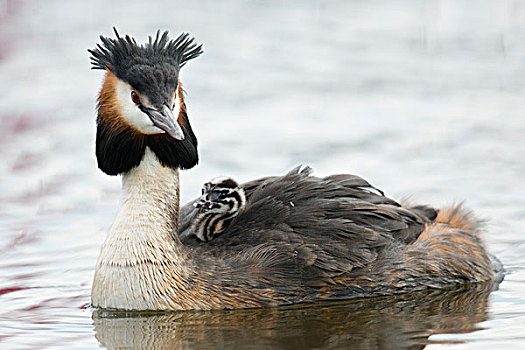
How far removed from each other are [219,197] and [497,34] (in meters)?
9.32

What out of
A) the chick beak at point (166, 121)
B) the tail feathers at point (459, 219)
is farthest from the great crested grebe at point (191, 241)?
the tail feathers at point (459, 219)

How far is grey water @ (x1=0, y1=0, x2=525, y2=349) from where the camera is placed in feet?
28.9

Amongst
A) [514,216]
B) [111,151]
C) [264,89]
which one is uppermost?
[264,89]

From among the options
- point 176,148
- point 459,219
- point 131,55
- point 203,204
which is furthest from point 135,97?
point 459,219

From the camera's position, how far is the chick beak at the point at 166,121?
8469 mm

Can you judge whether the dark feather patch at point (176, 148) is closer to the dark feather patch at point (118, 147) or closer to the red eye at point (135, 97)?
the dark feather patch at point (118, 147)

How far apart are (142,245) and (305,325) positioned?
1.40m

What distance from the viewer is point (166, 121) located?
8547 mm

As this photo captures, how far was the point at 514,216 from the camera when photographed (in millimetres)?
11461

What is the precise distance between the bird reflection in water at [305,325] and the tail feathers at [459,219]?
113 cm

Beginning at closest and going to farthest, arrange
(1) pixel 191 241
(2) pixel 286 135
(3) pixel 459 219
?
(1) pixel 191 241
(3) pixel 459 219
(2) pixel 286 135

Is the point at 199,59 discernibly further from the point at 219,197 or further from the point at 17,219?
the point at 219,197

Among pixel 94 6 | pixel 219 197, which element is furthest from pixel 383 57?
pixel 219 197

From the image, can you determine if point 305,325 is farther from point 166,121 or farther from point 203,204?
point 166,121
